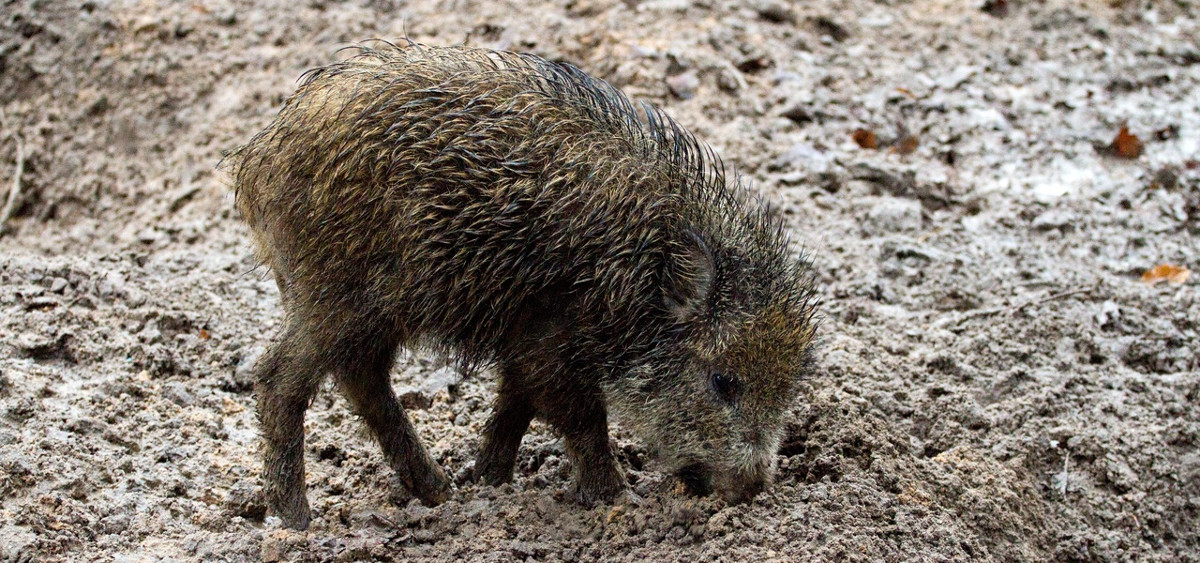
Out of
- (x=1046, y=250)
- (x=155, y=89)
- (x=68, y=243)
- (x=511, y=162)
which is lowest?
(x=1046, y=250)

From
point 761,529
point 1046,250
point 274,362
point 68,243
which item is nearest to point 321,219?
point 274,362

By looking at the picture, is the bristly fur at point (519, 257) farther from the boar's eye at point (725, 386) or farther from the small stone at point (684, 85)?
the small stone at point (684, 85)

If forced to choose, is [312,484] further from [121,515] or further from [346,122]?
[346,122]

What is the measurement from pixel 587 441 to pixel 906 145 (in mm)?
3717

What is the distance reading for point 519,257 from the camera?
180 inches

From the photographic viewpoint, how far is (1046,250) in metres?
6.83

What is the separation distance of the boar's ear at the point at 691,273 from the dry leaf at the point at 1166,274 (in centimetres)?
322

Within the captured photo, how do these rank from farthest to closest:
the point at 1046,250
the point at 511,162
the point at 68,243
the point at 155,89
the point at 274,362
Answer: the point at 155,89, the point at 68,243, the point at 1046,250, the point at 274,362, the point at 511,162

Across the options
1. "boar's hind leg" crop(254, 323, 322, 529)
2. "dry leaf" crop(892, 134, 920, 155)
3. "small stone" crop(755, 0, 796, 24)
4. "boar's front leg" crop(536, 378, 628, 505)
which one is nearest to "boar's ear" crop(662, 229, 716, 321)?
"boar's front leg" crop(536, 378, 628, 505)

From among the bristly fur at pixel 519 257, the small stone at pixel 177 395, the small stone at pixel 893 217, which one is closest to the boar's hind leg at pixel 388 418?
the bristly fur at pixel 519 257

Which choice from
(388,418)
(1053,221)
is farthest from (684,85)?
(388,418)

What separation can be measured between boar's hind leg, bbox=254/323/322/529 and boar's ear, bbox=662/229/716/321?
150cm

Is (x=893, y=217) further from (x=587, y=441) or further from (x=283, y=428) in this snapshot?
(x=283, y=428)

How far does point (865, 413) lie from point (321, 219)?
254 centimetres
